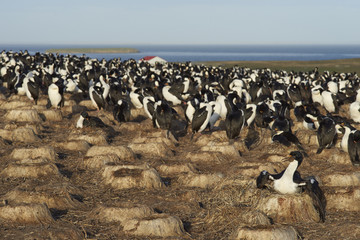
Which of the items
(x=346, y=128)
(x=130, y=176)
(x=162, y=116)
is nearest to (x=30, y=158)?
(x=130, y=176)

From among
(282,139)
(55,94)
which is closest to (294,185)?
(282,139)

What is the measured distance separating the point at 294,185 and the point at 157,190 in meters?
3.24

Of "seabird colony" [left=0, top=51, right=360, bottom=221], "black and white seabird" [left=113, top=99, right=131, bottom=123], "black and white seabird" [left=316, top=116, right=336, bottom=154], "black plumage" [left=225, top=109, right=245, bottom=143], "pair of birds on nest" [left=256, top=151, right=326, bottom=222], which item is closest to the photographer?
"pair of birds on nest" [left=256, top=151, right=326, bottom=222]

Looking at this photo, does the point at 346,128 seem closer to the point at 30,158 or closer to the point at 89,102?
the point at 30,158

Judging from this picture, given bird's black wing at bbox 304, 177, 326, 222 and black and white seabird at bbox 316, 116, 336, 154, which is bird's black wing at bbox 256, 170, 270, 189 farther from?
black and white seabird at bbox 316, 116, 336, 154

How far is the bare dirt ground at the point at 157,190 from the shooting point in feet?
31.5

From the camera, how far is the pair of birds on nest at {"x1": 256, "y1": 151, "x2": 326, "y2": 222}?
1046cm

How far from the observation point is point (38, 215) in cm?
985

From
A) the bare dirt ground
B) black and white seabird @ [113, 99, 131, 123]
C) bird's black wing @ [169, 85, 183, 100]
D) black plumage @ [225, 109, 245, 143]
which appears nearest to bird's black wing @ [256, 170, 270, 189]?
the bare dirt ground

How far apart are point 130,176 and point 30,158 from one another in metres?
3.13

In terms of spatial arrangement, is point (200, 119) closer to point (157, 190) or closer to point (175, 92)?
point (157, 190)

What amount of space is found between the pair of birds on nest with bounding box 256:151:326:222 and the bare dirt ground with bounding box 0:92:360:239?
0.58 ft

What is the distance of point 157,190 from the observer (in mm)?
12461

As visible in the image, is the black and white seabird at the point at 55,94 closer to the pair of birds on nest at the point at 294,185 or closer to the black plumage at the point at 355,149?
the black plumage at the point at 355,149
